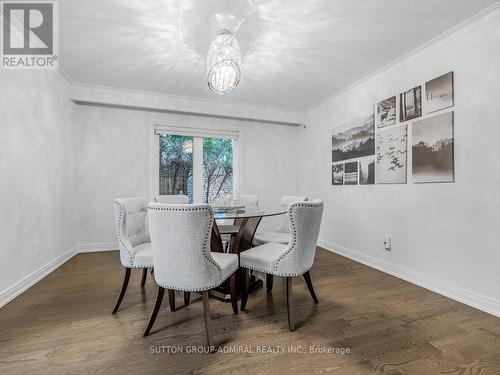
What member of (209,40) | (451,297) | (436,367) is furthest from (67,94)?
(451,297)

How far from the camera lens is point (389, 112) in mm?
2975

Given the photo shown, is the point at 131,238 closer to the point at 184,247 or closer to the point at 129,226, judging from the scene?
the point at 129,226

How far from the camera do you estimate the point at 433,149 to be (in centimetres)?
247

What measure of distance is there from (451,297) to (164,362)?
8.17 feet

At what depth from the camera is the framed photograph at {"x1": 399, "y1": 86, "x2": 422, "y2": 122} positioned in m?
2.62

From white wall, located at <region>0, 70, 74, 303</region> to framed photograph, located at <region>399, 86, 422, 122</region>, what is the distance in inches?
153

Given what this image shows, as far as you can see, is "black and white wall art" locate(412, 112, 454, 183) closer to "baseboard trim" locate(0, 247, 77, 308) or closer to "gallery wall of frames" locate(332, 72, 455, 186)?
"gallery wall of frames" locate(332, 72, 455, 186)

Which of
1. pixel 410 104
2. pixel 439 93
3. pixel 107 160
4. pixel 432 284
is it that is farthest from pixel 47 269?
pixel 439 93

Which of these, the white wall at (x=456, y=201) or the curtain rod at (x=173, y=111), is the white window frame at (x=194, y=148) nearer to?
the curtain rod at (x=173, y=111)

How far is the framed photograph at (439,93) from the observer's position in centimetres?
234

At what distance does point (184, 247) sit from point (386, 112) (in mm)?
2841

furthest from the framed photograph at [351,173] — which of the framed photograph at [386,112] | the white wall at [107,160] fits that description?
the white wall at [107,160]

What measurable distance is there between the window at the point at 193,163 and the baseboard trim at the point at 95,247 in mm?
963

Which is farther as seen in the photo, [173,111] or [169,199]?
[173,111]
